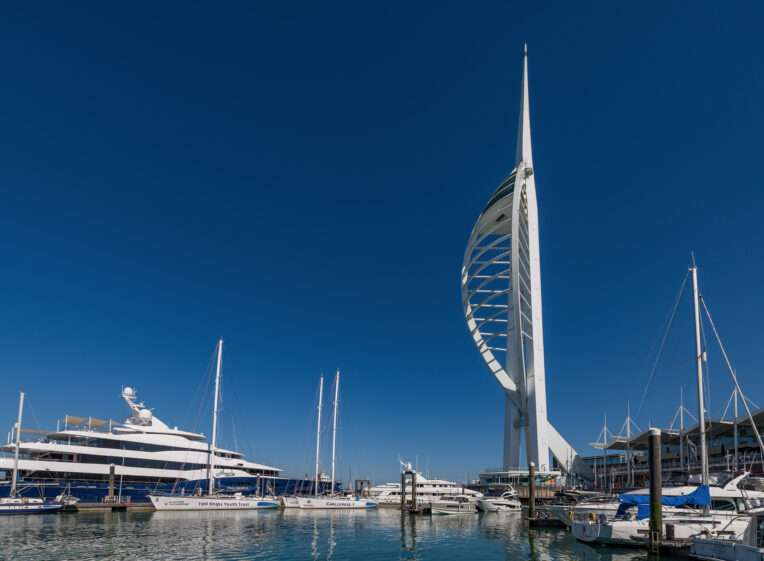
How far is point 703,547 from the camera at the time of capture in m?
18.8

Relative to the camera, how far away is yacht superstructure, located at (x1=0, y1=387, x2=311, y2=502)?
157 feet

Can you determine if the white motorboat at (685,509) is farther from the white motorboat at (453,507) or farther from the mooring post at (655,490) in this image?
the white motorboat at (453,507)

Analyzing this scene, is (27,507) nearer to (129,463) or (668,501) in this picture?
(129,463)

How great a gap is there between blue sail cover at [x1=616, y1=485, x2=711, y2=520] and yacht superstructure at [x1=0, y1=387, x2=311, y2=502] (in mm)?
38324

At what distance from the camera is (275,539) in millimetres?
27609

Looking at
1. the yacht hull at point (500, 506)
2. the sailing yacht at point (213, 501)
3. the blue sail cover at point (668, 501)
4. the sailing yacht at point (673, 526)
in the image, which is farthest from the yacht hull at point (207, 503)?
the blue sail cover at point (668, 501)

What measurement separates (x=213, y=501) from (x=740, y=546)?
3875cm

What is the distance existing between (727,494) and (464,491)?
37.9 meters

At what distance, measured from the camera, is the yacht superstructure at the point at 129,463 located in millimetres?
47875

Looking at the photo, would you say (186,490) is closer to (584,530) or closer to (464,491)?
(464,491)

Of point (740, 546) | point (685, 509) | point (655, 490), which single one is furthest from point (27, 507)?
point (740, 546)

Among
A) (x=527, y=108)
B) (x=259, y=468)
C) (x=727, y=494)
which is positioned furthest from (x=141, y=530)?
(x=527, y=108)

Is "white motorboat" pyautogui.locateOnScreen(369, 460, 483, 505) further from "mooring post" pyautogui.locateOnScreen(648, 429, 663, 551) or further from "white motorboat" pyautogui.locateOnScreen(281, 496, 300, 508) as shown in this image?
"mooring post" pyautogui.locateOnScreen(648, 429, 663, 551)

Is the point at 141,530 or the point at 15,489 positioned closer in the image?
the point at 141,530
